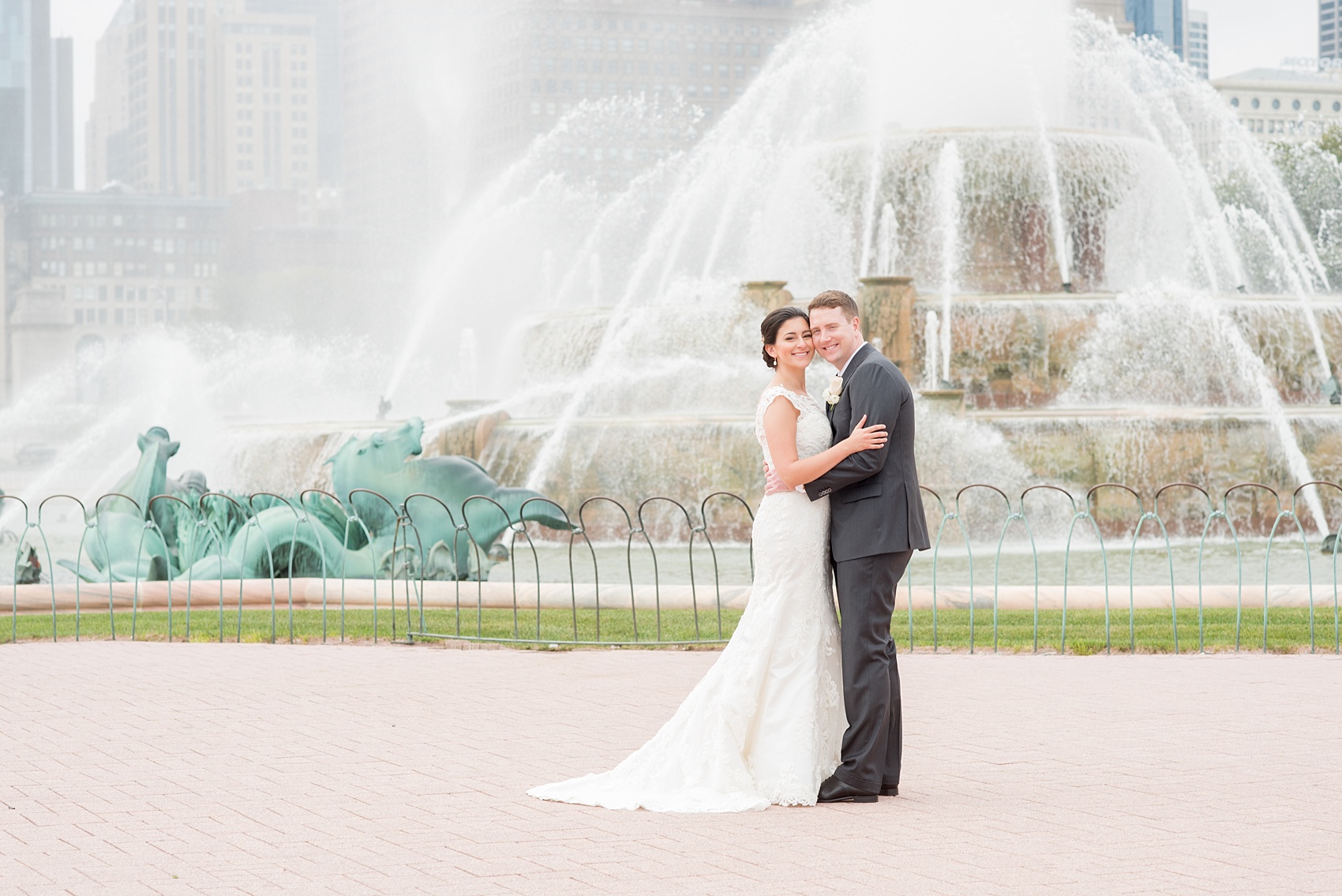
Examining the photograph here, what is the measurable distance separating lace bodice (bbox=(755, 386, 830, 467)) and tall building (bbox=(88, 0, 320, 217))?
170689mm

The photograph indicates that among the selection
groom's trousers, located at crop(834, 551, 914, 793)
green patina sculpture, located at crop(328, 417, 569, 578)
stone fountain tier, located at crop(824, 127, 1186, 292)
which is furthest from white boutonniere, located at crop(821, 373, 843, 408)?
stone fountain tier, located at crop(824, 127, 1186, 292)

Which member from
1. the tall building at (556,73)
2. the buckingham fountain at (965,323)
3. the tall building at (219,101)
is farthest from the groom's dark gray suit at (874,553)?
the tall building at (219,101)

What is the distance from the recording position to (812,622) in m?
5.87

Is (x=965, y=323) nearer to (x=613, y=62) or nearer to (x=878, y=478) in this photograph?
(x=878, y=478)

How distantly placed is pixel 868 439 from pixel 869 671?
0.79 metres

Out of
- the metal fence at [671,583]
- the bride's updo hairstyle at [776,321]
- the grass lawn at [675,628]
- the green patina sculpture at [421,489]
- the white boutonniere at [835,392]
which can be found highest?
the bride's updo hairstyle at [776,321]

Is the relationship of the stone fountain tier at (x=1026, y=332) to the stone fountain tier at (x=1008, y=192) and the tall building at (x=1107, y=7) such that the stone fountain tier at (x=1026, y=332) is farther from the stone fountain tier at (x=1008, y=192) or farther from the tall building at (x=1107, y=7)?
the tall building at (x=1107, y=7)

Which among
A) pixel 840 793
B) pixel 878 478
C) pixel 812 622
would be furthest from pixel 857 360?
pixel 840 793

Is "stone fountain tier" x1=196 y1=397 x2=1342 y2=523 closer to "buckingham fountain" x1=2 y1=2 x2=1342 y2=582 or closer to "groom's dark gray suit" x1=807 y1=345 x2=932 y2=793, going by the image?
"buckingham fountain" x1=2 y1=2 x2=1342 y2=582

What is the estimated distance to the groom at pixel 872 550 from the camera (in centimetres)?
566

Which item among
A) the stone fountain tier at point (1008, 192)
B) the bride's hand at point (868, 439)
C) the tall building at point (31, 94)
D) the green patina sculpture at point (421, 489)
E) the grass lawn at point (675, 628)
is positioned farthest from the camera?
the tall building at point (31, 94)

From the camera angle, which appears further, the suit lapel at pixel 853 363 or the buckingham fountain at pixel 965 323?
the buckingham fountain at pixel 965 323

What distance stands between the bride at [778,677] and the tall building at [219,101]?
560ft

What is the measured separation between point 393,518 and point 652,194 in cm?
9941
